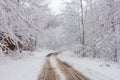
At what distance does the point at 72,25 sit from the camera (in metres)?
38.4

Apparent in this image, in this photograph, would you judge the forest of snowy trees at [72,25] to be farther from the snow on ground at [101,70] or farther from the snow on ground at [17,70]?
the snow on ground at [101,70]

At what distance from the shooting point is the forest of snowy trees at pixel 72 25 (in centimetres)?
593

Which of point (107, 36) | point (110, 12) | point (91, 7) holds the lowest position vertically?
point (107, 36)

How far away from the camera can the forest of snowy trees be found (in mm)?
5934

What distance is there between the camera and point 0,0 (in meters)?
5.44

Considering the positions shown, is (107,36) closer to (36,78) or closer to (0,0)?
(36,78)

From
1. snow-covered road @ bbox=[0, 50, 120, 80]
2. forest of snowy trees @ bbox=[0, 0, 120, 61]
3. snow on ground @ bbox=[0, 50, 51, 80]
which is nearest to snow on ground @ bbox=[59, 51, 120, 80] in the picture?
snow-covered road @ bbox=[0, 50, 120, 80]

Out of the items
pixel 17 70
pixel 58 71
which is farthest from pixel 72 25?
pixel 17 70

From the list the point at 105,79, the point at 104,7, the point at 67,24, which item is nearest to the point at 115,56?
the point at 104,7

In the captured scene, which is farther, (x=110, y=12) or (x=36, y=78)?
(x=110, y=12)

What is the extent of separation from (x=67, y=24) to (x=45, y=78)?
2846 centimetres

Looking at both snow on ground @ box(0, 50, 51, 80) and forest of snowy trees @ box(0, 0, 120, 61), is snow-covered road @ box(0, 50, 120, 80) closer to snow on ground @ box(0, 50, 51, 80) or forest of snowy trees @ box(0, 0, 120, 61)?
snow on ground @ box(0, 50, 51, 80)

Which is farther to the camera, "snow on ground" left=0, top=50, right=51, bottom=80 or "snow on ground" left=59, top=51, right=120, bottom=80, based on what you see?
"snow on ground" left=0, top=50, right=51, bottom=80

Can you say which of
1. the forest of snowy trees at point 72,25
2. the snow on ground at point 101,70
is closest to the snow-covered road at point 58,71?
the snow on ground at point 101,70
